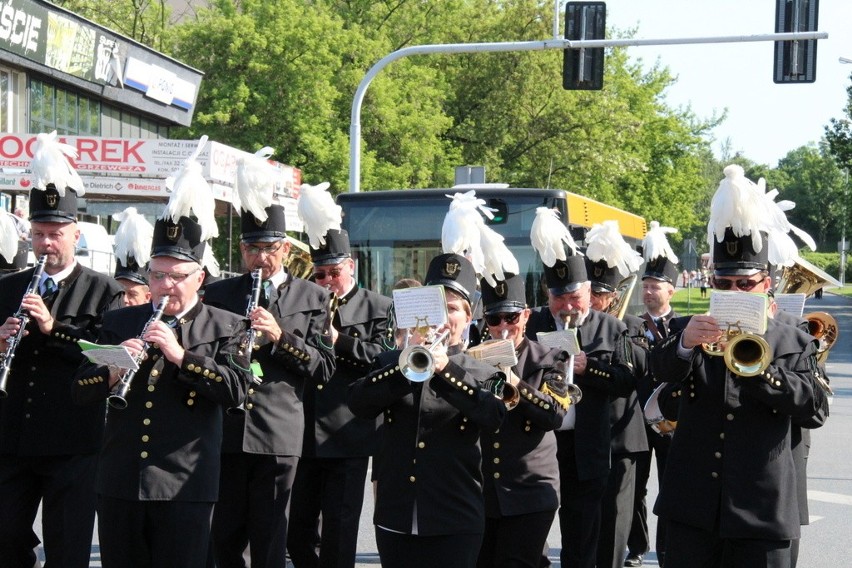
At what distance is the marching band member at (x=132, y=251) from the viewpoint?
29.1ft

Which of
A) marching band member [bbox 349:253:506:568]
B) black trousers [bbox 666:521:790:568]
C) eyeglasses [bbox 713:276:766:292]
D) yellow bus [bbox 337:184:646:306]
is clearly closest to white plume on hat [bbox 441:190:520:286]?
marching band member [bbox 349:253:506:568]

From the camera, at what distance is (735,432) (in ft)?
19.4

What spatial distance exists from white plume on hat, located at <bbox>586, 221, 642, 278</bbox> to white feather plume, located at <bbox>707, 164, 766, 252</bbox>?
96.2 inches

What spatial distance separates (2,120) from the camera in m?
35.3

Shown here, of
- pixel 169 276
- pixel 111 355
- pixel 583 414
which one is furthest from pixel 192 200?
pixel 583 414

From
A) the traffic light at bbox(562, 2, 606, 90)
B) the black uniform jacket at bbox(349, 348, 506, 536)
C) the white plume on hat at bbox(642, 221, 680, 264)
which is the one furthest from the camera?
the traffic light at bbox(562, 2, 606, 90)

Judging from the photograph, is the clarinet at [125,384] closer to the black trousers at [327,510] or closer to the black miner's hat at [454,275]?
the black miner's hat at [454,275]

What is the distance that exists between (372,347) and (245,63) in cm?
3346

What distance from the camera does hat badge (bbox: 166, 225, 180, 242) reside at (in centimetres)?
595

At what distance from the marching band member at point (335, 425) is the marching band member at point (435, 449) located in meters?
2.14

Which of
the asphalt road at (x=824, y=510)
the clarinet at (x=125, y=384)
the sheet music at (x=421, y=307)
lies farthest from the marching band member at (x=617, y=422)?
the clarinet at (x=125, y=384)

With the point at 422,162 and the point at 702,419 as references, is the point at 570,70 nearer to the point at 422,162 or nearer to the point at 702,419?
the point at 702,419

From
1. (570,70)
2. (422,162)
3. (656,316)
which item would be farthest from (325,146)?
(656,316)

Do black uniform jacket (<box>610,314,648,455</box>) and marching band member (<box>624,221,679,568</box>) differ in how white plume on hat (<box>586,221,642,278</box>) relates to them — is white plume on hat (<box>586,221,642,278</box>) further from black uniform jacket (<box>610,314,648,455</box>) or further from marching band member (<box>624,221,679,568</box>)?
marching band member (<box>624,221,679,568</box>)
